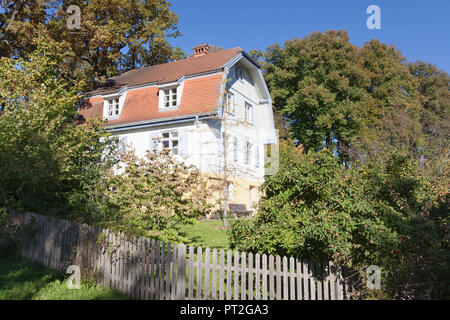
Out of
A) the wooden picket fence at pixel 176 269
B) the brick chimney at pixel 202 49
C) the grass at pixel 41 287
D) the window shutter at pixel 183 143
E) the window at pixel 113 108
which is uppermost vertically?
the brick chimney at pixel 202 49

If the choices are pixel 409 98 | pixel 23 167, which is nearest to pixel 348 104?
pixel 409 98

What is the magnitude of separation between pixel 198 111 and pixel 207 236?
28.3ft

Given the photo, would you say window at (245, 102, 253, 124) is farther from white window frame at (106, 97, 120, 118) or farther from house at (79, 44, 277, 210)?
white window frame at (106, 97, 120, 118)

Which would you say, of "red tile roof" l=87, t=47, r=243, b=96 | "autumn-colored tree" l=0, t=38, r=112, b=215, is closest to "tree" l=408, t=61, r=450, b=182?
"red tile roof" l=87, t=47, r=243, b=96

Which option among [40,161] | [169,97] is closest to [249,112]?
[169,97]

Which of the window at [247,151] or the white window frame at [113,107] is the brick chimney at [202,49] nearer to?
the white window frame at [113,107]

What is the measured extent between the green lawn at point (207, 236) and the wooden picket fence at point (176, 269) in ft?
8.66

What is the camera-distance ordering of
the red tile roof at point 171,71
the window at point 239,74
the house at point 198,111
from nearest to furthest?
the house at point 198,111
the red tile roof at point 171,71
the window at point 239,74

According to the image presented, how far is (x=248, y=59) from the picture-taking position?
23.7 m

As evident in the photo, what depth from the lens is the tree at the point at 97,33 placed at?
2405 cm

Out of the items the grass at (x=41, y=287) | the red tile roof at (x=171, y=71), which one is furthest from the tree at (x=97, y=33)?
the grass at (x=41, y=287)

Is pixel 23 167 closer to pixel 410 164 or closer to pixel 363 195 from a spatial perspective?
pixel 363 195

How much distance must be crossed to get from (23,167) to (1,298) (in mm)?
4056

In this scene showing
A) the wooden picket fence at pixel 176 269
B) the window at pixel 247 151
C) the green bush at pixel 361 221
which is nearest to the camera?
the green bush at pixel 361 221
